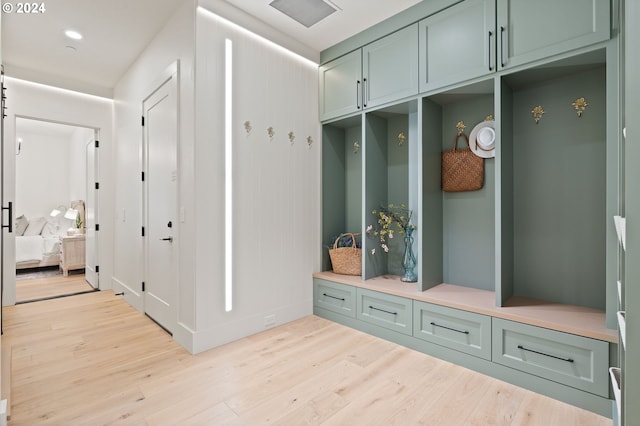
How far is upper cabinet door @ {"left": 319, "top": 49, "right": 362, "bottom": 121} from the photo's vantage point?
10.5ft

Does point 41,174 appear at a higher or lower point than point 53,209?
higher

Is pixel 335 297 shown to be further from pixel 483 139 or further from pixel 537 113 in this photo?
pixel 537 113

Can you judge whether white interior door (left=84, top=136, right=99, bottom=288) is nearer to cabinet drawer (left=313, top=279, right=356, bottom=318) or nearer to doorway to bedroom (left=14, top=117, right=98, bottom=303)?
doorway to bedroom (left=14, top=117, right=98, bottom=303)

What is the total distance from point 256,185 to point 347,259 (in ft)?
3.97

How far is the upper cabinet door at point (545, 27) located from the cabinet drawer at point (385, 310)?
1985 millimetres

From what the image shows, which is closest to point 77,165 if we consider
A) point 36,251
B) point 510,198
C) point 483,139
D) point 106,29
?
point 36,251

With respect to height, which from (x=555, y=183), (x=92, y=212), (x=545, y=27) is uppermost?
(x=545, y=27)

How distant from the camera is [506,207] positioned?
243cm

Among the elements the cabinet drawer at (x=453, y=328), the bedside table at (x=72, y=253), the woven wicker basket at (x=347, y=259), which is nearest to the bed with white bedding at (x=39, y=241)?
the bedside table at (x=72, y=253)

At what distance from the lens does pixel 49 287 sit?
15.6 feet

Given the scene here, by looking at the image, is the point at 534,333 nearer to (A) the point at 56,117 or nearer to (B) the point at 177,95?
(B) the point at 177,95

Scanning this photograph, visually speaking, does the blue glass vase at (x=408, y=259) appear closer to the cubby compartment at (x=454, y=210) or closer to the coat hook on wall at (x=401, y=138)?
the cubby compartment at (x=454, y=210)

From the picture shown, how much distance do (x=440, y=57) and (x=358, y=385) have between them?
255 centimetres

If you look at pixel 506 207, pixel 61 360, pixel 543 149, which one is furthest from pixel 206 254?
pixel 543 149
